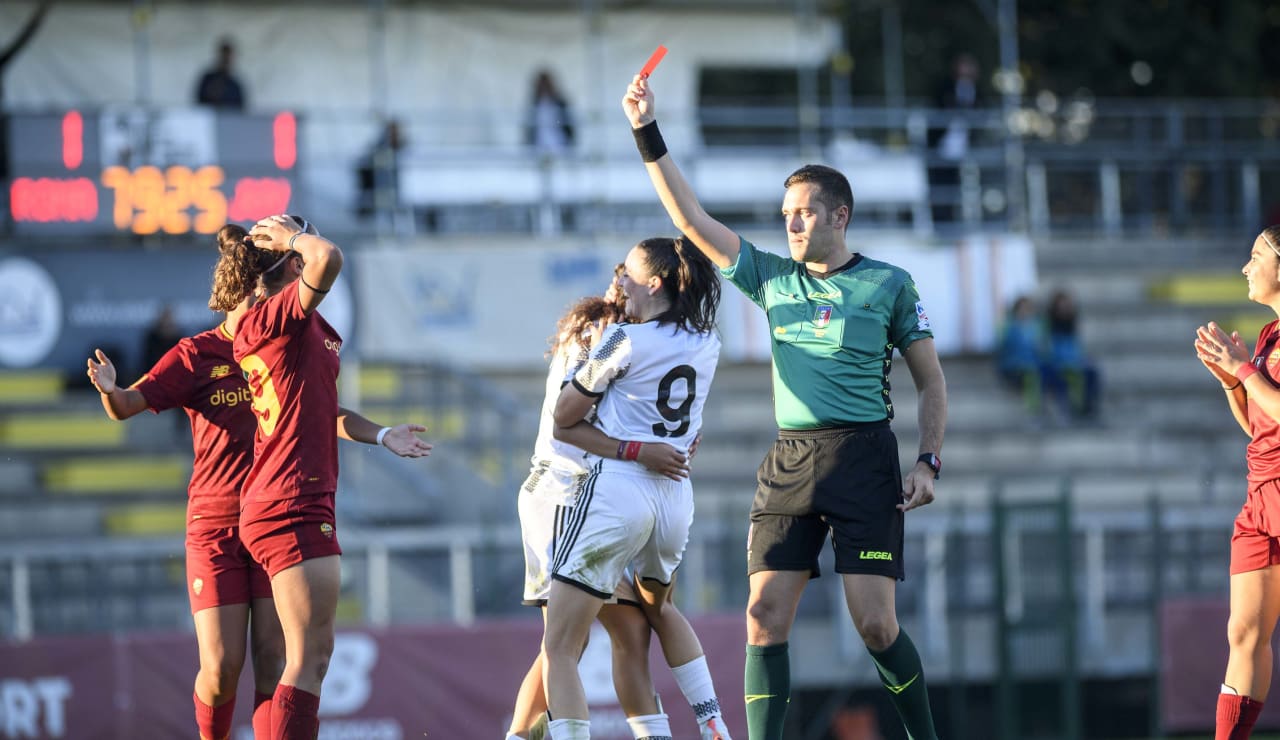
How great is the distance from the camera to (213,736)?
772 centimetres

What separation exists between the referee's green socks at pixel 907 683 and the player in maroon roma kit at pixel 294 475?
68.0 inches

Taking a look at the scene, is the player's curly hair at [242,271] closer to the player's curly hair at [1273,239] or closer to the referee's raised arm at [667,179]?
the referee's raised arm at [667,179]

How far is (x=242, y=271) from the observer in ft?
24.0

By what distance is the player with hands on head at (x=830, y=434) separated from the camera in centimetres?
698

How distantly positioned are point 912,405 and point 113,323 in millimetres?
8259

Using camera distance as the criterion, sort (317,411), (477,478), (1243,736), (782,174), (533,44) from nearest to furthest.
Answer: (317,411)
(1243,736)
(477,478)
(782,174)
(533,44)

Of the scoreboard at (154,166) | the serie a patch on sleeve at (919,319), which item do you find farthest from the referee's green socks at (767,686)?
the scoreboard at (154,166)

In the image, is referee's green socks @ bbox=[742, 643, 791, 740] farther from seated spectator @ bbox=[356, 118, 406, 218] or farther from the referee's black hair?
seated spectator @ bbox=[356, 118, 406, 218]

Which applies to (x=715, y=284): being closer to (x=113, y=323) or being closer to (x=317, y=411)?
(x=317, y=411)

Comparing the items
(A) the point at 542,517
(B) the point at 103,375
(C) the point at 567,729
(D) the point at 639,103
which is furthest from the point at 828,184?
(B) the point at 103,375

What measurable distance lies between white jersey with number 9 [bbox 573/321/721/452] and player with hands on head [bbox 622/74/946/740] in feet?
1.09

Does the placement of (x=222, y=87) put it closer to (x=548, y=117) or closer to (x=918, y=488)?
(x=548, y=117)

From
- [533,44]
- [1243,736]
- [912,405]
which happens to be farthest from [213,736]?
[533,44]

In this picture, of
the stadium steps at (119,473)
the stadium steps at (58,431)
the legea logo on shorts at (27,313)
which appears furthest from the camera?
the legea logo on shorts at (27,313)
